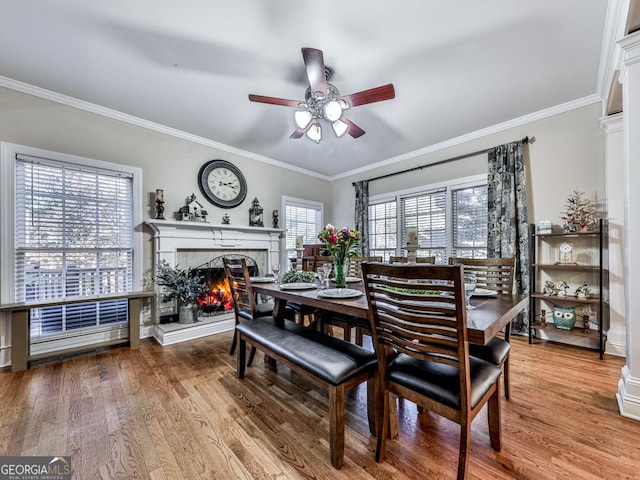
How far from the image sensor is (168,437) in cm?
161

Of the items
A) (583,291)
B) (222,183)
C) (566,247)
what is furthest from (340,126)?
(583,291)

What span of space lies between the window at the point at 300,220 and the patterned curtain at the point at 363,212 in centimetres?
89

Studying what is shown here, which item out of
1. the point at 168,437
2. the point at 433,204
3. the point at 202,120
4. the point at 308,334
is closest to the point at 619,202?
the point at 433,204

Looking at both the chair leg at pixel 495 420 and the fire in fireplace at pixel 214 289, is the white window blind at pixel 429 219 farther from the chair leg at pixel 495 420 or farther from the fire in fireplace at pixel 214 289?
the chair leg at pixel 495 420

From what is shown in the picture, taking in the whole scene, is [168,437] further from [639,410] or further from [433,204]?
[433,204]

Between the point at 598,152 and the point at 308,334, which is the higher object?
the point at 598,152

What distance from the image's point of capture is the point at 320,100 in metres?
2.42

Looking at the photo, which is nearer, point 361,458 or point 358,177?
point 361,458

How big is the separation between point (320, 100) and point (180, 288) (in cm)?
268

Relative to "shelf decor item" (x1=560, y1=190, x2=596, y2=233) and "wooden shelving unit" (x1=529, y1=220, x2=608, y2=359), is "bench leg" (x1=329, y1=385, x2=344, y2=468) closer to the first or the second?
"wooden shelving unit" (x1=529, y1=220, x2=608, y2=359)

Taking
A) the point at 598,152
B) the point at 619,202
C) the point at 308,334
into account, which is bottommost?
the point at 308,334

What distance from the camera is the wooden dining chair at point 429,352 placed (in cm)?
114

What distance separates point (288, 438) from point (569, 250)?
348cm

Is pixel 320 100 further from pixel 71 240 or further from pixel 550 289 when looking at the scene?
pixel 550 289
